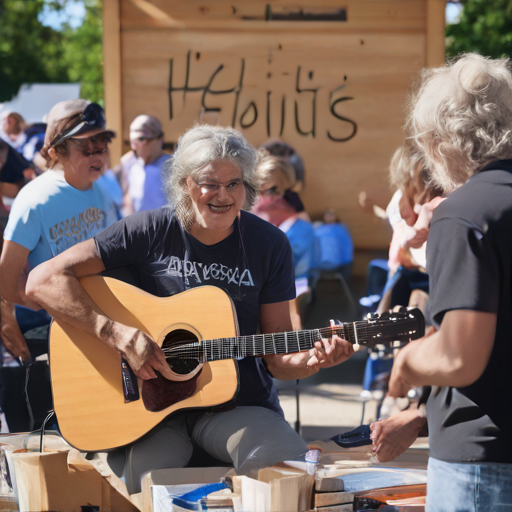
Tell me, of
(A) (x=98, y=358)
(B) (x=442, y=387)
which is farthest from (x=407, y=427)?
(A) (x=98, y=358)

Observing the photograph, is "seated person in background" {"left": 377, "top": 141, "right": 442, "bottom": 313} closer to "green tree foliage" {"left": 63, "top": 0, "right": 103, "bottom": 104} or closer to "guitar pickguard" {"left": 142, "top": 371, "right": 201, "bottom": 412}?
"guitar pickguard" {"left": 142, "top": 371, "right": 201, "bottom": 412}

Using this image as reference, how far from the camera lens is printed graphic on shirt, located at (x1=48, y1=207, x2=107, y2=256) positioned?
335 centimetres

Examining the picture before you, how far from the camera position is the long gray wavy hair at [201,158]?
9.04ft

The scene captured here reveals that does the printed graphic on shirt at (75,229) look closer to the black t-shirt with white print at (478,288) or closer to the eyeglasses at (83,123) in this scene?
the eyeglasses at (83,123)

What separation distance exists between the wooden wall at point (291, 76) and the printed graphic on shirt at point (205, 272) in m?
2.61

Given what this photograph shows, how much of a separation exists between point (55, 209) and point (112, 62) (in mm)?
2093

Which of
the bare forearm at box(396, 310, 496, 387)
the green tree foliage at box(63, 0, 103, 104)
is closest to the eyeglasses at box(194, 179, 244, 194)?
the bare forearm at box(396, 310, 496, 387)

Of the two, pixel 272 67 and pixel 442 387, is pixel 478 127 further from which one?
pixel 272 67

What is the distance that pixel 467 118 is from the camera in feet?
5.50

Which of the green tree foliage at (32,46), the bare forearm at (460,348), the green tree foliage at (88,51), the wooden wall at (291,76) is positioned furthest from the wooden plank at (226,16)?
the green tree foliage at (32,46)

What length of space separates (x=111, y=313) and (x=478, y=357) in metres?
1.59

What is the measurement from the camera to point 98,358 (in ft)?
8.84

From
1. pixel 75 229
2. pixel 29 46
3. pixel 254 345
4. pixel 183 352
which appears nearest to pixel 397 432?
pixel 254 345

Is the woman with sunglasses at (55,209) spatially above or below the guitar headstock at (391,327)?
above
